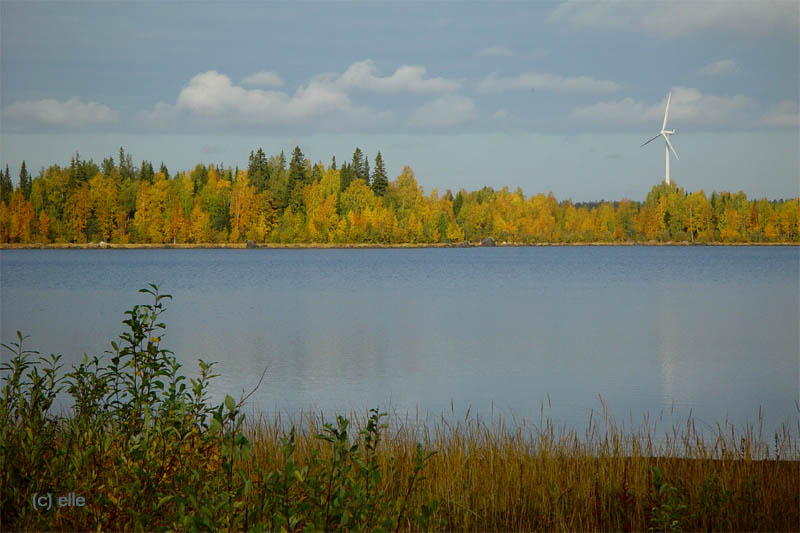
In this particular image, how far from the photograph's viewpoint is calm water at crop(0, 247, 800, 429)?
16.3 meters

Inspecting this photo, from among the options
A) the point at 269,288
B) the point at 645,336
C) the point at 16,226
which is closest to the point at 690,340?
the point at 645,336

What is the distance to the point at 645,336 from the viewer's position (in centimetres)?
2627

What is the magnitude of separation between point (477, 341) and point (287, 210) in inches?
4537

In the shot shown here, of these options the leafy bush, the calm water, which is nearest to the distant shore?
the calm water

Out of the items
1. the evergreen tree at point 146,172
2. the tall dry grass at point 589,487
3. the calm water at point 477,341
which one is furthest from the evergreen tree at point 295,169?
the tall dry grass at point 589,487

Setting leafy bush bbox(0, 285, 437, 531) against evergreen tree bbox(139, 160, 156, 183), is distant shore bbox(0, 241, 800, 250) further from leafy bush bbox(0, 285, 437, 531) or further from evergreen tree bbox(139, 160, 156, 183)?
leafy bush bbox(0, 285, 437, 531)

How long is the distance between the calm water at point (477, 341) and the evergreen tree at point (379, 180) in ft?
317

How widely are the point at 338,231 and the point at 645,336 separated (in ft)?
368

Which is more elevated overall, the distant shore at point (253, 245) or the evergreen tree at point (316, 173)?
the evergreen tree at point (316, 173)

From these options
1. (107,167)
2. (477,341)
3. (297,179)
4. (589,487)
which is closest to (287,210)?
(297,179)

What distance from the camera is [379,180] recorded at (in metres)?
148

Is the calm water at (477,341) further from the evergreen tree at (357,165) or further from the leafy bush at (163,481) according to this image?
the evergreen tree at (357,165)

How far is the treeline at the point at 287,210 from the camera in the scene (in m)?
128

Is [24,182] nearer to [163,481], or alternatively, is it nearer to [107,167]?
[107,167]
